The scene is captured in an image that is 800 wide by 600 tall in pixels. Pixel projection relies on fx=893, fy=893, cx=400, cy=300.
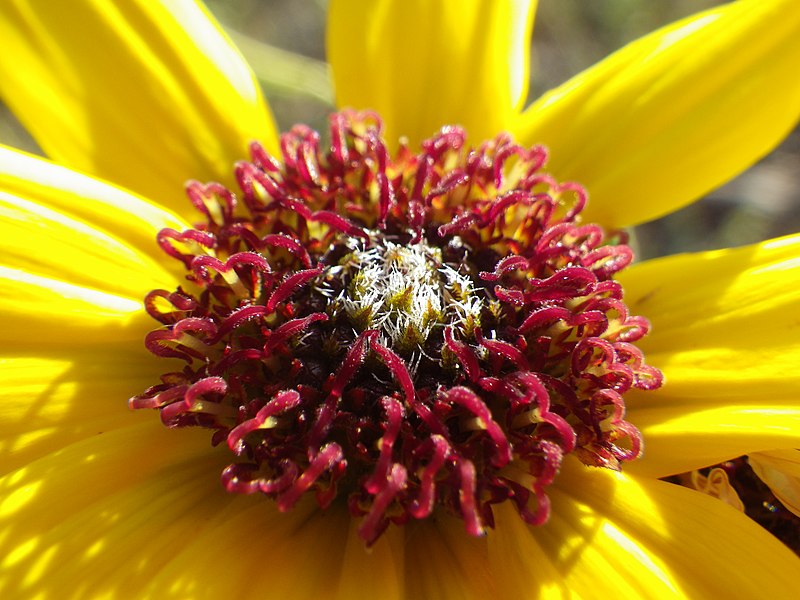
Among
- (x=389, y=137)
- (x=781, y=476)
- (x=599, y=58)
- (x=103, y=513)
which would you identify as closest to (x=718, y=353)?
(x=781, y=476)

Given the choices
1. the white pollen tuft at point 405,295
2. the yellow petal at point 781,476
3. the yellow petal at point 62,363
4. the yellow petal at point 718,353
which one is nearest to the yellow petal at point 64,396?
the yellow petal at point 62,363

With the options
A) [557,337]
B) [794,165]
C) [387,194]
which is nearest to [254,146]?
[387,194]

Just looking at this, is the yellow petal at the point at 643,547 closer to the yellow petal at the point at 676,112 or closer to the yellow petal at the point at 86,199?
the yellow petal at the point at 676,112

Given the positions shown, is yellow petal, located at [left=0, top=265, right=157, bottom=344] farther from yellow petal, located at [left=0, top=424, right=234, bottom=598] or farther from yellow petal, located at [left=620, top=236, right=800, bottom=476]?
yellow petal, located at [left=620, top=236, right=800, bottom=476]

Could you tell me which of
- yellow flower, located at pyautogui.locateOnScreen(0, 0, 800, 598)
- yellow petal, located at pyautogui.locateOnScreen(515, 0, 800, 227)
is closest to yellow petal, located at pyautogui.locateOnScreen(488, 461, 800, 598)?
yellow flower, located at pyautogui.locateOnScreen(0, 0, 800, 598)

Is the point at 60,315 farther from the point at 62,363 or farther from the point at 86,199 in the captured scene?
the point at 86,199
